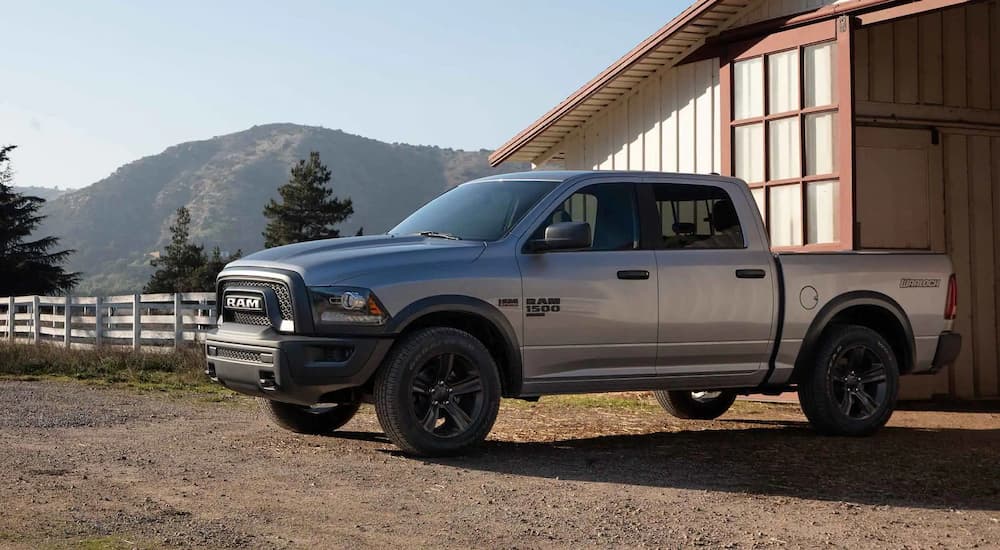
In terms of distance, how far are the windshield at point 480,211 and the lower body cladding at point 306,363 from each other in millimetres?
1233

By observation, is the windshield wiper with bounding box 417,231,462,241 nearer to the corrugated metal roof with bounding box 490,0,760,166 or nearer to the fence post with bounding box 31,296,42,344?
the corrugated metal roof with bounding box 490,0,760,166

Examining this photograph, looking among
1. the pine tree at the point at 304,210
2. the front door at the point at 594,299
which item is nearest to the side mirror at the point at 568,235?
the front door at the point at 594,299

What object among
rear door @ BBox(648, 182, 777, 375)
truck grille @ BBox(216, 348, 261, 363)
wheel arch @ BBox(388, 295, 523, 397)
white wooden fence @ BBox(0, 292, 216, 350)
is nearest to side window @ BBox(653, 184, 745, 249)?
rear door @ BBox(648, 182, 777, 375)

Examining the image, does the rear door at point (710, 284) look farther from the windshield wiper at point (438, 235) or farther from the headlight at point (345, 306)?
the headlight at point (345, 306)

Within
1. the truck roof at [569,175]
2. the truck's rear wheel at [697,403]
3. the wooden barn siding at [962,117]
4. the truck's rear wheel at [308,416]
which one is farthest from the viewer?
the wooden barn siding at [962,117]

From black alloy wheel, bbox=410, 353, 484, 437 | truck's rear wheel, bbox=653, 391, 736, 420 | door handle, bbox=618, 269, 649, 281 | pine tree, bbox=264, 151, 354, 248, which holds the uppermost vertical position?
pine tree, bbox=264, 151, 354, 248

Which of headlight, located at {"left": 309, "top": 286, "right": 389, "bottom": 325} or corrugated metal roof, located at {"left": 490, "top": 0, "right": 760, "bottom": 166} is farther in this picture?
corrugated metal roof, located at {"left": 490, "top": 0, "right": 760, "bottom": 166}

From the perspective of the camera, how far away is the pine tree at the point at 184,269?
76250 millimetres

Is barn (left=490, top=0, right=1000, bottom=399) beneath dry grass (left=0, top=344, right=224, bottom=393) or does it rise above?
above

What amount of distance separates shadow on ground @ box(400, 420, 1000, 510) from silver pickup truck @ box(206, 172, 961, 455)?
1.37ft

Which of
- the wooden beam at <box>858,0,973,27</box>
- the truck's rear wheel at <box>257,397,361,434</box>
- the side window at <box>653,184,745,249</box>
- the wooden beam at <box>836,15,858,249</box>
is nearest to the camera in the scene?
the side window at <box>653,184,745,249</box>

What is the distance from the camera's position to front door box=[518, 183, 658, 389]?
28.5 ft

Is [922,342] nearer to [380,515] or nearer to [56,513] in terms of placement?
[380,515]

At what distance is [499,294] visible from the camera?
28.0ft
